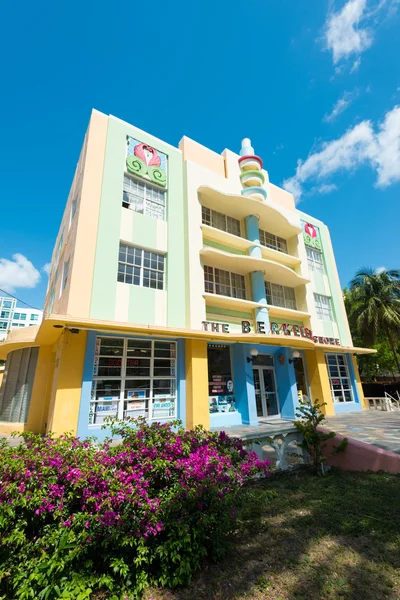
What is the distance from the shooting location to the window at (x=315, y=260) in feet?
62.6

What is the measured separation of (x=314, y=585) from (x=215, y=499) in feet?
4.22

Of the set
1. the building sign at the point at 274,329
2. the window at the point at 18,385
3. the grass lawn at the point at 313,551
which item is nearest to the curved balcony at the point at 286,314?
the building sign at the point at 274,329

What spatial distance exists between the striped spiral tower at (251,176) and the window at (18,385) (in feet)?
45.0

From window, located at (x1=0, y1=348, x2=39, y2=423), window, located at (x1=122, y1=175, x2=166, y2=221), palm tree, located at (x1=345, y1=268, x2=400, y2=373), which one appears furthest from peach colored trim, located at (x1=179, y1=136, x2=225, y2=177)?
palm tree, located at (x1=345, y1=268, x2=400, y2=373)

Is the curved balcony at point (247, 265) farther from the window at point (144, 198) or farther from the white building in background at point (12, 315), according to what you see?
the white building in background at point (12, 315)

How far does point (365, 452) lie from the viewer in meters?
6.48

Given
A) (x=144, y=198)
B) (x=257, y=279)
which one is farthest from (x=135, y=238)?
(x=257, y=279)

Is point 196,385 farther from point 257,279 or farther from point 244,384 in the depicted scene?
point 257,279

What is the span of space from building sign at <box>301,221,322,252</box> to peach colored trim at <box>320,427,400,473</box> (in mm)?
14878

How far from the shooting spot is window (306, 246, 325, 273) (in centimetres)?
1908

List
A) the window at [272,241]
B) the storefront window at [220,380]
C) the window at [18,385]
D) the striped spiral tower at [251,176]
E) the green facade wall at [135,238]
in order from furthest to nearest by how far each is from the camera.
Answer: the window at [272,241] → the striped spiral tower at [251,176] → the storefront window at [220,380] → the window at [18,385] → the green facade wall at [135,238]

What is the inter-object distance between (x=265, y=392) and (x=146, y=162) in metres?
12.7

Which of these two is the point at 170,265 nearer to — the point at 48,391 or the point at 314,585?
the point at 48,391

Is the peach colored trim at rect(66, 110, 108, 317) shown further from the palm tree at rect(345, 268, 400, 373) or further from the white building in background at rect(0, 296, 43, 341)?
the white building in background at rect(0, 296, 43, 341)
